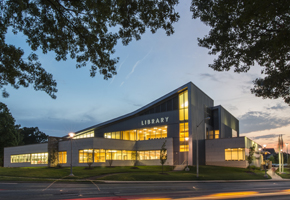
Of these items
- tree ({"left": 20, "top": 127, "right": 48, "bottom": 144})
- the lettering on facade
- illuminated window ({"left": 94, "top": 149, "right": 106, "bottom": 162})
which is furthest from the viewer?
tree ({"left": 20, "top": 127, "right": 48, "bottom": 144})

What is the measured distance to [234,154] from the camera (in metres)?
50.7

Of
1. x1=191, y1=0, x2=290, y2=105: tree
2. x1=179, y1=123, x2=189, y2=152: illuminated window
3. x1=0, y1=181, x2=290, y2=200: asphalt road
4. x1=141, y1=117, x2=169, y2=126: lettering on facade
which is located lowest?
x1=0, y1=181, x2=290, y2=200: asphalt road

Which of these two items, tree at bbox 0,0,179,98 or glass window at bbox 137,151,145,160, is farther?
glass window at bbox 137,151,145,160

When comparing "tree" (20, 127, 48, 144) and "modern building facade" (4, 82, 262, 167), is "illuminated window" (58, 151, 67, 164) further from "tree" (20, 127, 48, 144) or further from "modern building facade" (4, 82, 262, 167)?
"tree" (20, 127, 48, 144)

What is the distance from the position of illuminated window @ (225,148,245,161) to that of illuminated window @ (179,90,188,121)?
10.0 meters

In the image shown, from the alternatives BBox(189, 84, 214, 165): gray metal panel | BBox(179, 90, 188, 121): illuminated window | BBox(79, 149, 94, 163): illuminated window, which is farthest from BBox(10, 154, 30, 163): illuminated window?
BBox(189, 84, 214, 165): gray metal panel

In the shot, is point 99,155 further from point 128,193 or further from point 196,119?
point 128,193

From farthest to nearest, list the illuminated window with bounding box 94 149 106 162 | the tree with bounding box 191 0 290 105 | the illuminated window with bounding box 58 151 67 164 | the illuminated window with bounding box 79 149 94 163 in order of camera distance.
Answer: the illuminated window with bounding box 58 151 67 164
the illuminated window with bounding box 94 149 106 162
the illuminated window with bounding box 79 149 94 163
the tree with bounding box 191 0 290 105

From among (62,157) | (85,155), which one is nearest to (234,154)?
(85,155)

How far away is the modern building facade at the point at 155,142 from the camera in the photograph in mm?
49625

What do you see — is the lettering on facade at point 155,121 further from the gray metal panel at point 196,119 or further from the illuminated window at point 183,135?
the gray metal panel at point 196,119

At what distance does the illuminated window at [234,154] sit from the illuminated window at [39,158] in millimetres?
34437

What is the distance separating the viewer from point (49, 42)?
43.6 feet

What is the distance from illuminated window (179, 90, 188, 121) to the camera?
52.3m
